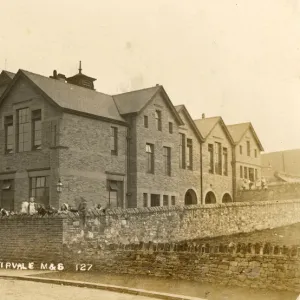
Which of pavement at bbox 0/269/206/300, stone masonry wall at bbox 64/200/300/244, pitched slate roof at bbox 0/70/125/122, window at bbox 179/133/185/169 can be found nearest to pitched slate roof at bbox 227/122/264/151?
window at bbox 179/133/185/169

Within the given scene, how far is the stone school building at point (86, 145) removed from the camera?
89.4 ft

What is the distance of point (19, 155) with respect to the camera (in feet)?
93.9

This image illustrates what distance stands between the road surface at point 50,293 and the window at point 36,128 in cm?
1539

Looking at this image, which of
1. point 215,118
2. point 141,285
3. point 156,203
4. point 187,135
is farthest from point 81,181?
point 215,118

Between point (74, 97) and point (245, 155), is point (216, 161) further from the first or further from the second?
point (74, 97)

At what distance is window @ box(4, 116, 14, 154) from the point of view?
29.5 m

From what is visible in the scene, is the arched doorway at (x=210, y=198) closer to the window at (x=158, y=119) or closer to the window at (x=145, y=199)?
the window at (x=158, y=119)

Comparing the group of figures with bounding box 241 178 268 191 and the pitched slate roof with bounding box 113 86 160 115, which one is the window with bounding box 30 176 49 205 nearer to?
the pitched slate roof with bounding box 113 86 160 115

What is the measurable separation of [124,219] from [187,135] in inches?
767

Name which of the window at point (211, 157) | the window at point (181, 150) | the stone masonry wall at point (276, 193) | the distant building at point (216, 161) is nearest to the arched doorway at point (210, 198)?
the distant building at point (216, 161)

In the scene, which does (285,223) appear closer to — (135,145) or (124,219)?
(135,145)

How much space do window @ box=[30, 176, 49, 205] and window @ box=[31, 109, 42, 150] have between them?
1893 mm

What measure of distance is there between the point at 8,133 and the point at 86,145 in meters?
5.33

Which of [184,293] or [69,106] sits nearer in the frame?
[184,293]
